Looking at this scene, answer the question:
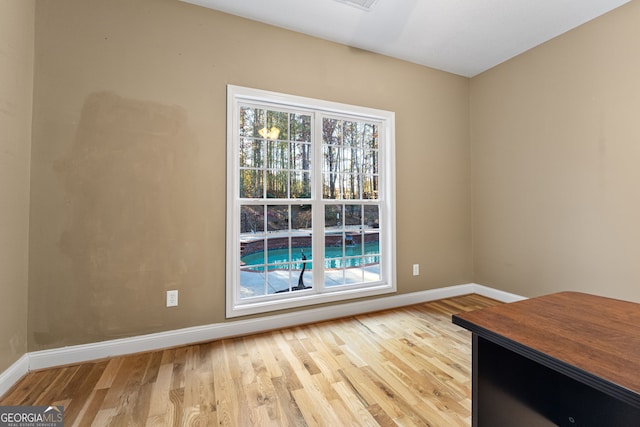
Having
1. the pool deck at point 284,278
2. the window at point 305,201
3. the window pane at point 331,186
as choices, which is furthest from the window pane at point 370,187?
the pool deck at point 284,278

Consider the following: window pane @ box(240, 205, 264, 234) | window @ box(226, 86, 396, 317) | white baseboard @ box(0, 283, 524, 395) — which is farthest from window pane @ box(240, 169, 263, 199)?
white baseboard @ box(0, 283, 524, 395)

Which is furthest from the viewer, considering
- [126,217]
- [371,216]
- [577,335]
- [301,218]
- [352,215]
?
[371,216]

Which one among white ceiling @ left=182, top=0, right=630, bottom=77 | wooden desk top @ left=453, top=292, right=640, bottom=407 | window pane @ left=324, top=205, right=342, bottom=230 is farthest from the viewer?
window pane @ left=324, top=205, right=342, bottom=230

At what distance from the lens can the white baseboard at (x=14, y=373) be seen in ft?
5.43

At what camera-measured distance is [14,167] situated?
176 centimetres

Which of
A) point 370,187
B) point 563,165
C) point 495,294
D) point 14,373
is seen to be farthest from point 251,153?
point 495,294

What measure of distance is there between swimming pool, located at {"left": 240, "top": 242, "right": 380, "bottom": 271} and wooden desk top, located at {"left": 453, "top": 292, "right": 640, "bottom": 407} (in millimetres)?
1956

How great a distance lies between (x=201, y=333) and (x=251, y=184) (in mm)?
1379

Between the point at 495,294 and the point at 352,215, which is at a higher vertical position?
the point at 352,215

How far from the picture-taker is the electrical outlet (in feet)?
7.41

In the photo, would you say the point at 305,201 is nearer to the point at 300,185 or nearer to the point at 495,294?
the point at 300,185

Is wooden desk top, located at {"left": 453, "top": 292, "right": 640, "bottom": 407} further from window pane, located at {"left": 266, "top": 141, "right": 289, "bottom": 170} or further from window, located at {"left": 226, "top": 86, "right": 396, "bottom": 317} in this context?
window pane, located at {"left": 266, "top": 141, "right": 289, "bottom": 170}

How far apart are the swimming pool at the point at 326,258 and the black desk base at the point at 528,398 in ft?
6.61

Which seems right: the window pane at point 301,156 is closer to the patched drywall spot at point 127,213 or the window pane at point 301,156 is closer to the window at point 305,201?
the window at point 305,201
